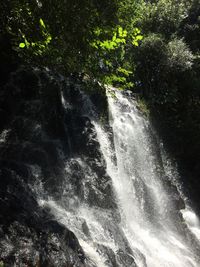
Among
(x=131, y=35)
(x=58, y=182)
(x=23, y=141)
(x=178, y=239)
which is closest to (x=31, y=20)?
(x=131, y=35)

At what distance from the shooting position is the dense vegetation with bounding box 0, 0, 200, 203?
26.0 ft

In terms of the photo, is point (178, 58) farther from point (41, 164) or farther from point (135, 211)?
point (41, 164)

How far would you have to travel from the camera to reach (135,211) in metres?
13.3

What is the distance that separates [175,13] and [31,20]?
18.2 metres

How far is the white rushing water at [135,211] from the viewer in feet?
31.2

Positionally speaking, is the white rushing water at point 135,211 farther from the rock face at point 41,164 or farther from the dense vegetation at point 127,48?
the dense vegetation at point 127,48

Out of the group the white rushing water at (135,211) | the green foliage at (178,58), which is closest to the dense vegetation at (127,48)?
the green foliage at (178,58)


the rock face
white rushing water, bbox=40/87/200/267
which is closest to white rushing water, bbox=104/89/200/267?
white rushing water, bbox=40/87/200/267

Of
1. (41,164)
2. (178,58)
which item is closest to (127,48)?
(178,58)

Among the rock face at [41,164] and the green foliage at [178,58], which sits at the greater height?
the green foliage at [178,58]

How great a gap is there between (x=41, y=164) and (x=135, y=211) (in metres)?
4.56

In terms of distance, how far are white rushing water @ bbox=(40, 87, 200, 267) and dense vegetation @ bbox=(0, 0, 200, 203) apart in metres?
1.30

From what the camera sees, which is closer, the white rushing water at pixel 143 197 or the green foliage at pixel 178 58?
the white rushing water at pixel 143 197

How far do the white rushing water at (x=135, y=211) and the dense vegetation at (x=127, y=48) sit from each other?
130 cm
